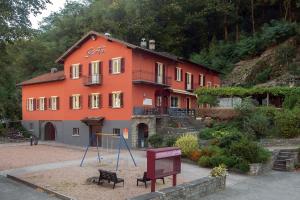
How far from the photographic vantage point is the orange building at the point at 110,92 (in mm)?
34938

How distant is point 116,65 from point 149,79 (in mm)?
3408

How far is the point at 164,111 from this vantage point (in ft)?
125

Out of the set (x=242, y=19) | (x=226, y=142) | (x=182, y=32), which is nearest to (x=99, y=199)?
(x=226, y=142)

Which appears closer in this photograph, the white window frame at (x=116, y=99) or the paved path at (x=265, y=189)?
the paved path at (x=265, y=189)

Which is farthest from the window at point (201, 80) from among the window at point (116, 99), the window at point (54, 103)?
the window at point (54, 103)

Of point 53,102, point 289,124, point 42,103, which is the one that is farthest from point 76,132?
point 289,124

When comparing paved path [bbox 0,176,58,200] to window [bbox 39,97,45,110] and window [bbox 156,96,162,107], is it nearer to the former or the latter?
window [bbox 156,96,162,107]

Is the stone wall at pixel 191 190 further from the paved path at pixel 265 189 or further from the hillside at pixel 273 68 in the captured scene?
the hillside at pixel 273 68

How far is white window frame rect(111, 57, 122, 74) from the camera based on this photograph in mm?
35812

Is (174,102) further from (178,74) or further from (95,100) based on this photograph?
(95,100)

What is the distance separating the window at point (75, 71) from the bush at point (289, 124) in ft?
69.0

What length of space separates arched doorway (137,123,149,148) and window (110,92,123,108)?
2.72 m

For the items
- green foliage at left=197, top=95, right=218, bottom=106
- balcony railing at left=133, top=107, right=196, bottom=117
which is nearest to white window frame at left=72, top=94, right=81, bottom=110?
balcony railing at left=133, top=107, right=196, bottom=117

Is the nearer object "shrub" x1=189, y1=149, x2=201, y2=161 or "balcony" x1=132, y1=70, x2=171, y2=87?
"shrub" x1=189, y1=149, x2=201, y2=161
